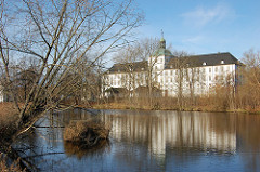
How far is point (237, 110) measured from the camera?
39875mm

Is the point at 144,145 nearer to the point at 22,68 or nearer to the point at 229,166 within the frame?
the point at 229,166

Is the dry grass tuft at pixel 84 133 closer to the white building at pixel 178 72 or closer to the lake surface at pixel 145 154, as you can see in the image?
the lake surface at pixel 145 154

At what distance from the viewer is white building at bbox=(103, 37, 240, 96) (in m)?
16.9

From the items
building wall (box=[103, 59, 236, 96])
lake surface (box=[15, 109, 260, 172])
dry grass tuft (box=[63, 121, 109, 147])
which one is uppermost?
building wall (box=[103, 59, 236, 96])

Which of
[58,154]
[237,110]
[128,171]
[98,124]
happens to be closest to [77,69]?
[128,171]

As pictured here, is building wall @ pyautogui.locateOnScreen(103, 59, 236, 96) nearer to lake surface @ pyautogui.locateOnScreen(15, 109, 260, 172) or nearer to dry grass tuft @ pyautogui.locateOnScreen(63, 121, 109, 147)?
dry grass tuft @ pyautogui.locateOnScreen(63, 121, 109, 147)

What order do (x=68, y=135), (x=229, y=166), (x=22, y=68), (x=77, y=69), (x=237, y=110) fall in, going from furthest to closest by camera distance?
1. (x=237, y=110)
2. (x=68, y=135)
3. (x=229, y=166)
4. (x=22, y=68)
5. (x=77, y=69)

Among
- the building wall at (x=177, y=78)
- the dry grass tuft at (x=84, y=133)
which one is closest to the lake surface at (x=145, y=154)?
the dry grass tuft at (x=84, y=133)

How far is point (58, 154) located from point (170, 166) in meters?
4.98

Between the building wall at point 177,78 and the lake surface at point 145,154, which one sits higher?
the building wall at point 177,78

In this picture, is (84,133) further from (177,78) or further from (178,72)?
(178,72)

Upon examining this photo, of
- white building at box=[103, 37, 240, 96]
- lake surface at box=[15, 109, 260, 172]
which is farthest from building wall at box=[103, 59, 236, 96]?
lake surface at box=[15, 109, 260, 172]

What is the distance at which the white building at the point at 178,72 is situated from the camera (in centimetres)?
1687

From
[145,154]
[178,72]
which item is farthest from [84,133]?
[178,72]
